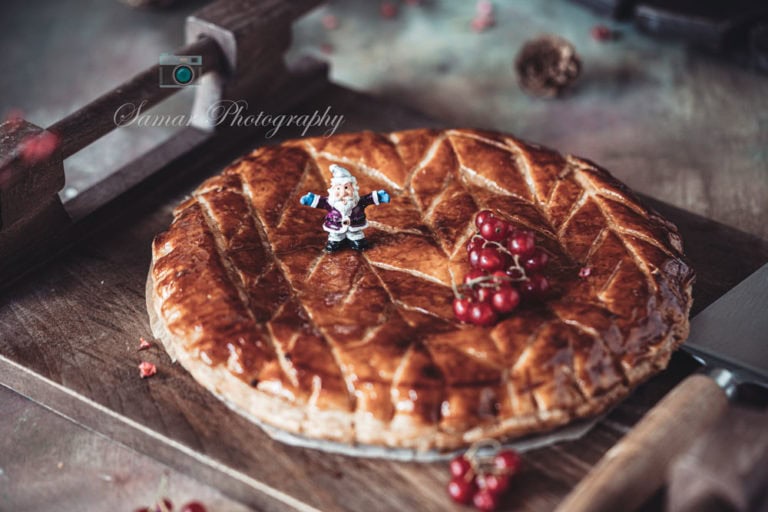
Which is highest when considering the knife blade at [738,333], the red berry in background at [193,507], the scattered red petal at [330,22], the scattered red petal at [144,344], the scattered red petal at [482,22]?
the knife blade at [738,333]

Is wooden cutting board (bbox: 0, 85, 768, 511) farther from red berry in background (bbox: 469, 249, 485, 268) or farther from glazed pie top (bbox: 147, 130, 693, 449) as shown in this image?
red berry in background (bbox: 469, 249, 485, 268)

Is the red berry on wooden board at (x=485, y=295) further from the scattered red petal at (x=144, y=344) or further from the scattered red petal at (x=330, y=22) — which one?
the scattered red petal at (x=330, y=22)

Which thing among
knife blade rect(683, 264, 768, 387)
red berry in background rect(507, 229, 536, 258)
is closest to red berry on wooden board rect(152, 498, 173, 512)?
red berry in background rect(507, 229, 536, 258)

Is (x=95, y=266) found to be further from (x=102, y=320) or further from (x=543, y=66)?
(x=543, y=66)

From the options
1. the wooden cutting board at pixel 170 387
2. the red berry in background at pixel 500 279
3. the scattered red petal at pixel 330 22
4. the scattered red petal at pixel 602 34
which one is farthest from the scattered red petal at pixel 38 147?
the scattered red petal at pixel 602 34

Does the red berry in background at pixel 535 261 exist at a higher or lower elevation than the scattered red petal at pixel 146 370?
higher

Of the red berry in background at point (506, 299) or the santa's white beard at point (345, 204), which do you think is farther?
the santa's white beard at point (345, 204)
